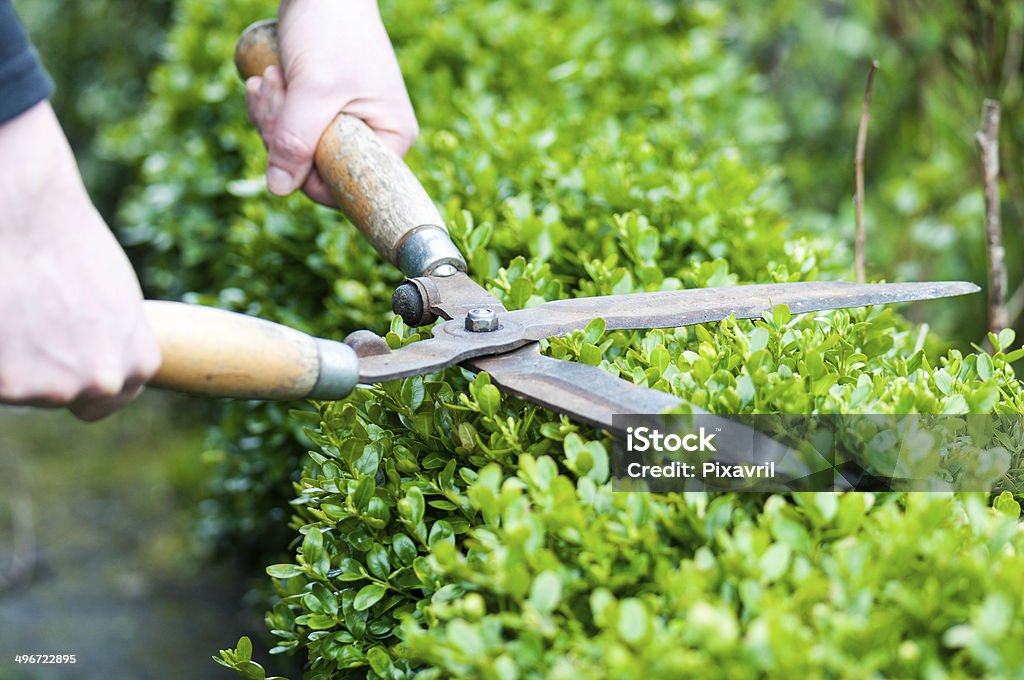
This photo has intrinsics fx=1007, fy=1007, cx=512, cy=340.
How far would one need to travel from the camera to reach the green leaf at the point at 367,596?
151cm

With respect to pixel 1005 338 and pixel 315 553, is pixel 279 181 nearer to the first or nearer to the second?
pixel 315 553

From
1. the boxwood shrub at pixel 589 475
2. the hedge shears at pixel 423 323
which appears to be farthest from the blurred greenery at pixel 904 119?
the hedge shears at pixel 423 323

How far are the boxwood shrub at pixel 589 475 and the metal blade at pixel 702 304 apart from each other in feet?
0.13

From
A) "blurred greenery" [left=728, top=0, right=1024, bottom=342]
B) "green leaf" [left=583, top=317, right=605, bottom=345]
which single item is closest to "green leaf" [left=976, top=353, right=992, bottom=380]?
"green leaf" [left=583, top=317, right=605, bottom=345]

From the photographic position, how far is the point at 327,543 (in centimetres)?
167

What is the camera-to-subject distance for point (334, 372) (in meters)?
1.49

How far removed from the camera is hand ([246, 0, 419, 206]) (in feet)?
7.47

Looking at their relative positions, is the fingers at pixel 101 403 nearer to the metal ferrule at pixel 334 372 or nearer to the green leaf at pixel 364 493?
the metal ferrule at pixel 334 372

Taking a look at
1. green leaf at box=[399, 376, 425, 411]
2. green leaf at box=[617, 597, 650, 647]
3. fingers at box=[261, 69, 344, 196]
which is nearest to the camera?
green leaf at box=[617, 597, 650, 647]

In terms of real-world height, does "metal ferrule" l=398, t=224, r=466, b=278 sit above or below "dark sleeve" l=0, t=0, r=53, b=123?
below

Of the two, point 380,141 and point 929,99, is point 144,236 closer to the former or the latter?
point 380,141

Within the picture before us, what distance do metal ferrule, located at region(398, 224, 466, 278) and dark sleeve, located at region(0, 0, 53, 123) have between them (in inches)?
31.8

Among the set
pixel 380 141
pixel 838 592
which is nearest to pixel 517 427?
pixel 838 592

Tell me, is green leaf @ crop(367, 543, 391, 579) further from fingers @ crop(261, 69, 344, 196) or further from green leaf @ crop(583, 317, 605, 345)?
fingers @ crop(261, 69, 344, 196)
